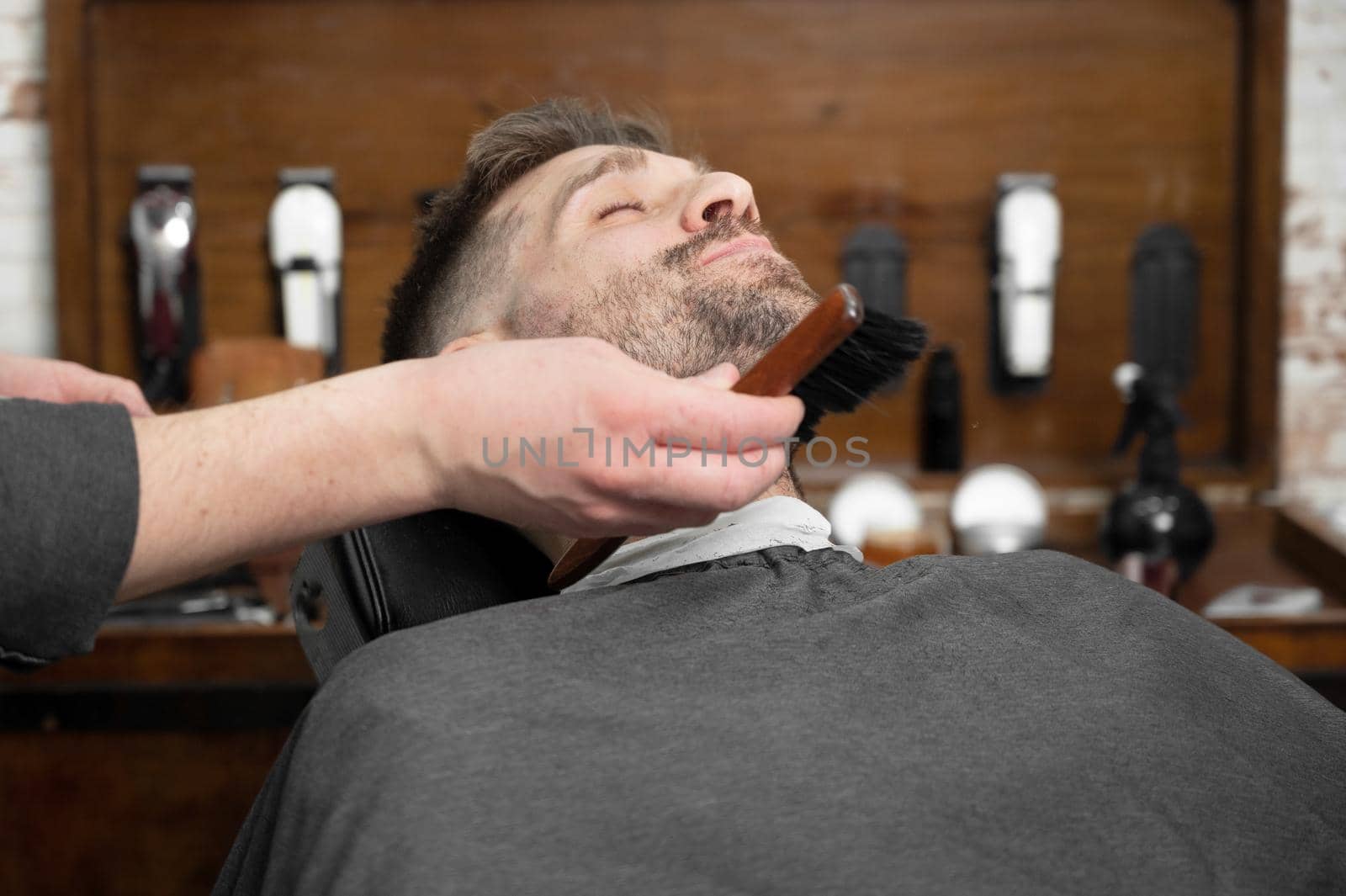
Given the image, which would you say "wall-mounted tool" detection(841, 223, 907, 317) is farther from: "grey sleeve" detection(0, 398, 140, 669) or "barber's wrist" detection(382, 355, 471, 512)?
"grey sleeve" detection(0, 398, 140, 669)

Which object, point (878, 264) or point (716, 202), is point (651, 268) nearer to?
point (716, 202)

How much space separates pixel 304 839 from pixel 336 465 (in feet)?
0.98

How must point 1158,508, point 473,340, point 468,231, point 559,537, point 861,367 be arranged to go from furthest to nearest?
point 1158,508 → point 468,231 → point 473,340 → point 559,537 → point 861,367

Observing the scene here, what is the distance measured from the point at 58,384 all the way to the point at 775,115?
2200 mm

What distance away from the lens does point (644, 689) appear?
107cm

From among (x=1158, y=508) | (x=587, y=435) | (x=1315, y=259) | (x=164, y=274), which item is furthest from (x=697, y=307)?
(x=1315, y=259)

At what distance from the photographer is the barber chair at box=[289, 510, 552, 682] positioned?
1316 millimetres

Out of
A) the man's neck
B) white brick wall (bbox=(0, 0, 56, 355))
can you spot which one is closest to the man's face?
the man's neck

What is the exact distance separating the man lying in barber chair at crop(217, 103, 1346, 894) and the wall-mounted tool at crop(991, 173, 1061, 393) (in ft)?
5.73

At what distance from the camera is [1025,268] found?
3.10 metres

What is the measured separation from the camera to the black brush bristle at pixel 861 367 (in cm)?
122

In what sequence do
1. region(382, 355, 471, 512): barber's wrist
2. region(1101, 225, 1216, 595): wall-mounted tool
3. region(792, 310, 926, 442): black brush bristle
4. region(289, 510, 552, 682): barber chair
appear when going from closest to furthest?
1. region(382, 355, 471, 512): barber's wrist
2. region(792, 310, 926, 442): black brush bristle
3. region(289, 510, 552, 682): barber chair
4. region(1101, 225, 1216, 595): wall-mounted tool

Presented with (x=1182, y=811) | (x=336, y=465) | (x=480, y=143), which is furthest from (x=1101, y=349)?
(x=336, y=465)

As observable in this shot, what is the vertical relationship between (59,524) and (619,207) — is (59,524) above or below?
below
